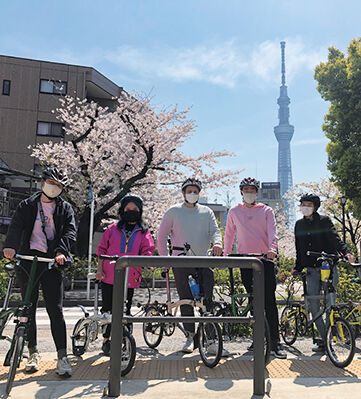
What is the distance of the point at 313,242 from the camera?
458 centimetres

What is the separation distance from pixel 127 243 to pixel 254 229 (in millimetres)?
1411

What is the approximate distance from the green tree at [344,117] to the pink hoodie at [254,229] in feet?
50.1

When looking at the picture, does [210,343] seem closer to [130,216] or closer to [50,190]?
[130,216]

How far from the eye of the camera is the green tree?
18172mm

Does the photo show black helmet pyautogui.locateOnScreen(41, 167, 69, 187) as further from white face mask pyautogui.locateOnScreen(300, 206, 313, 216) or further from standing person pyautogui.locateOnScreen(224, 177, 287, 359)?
white face mask pyautogui.locateOnScreen(300, 206, 313, 216)

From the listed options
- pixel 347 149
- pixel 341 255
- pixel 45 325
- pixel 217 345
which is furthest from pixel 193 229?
pixel 347 149

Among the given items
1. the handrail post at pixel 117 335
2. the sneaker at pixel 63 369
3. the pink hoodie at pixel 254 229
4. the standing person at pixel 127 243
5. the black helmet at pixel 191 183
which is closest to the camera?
the handrail post at pixel 117 335

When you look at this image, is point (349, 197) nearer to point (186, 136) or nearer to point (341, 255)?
point (186, 136)

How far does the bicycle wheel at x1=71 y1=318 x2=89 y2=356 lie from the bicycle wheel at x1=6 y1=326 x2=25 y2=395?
1.09m

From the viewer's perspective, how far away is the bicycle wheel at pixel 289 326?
476 cm

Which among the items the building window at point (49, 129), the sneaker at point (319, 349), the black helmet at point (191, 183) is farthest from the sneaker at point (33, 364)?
the building window at point (49, 129)

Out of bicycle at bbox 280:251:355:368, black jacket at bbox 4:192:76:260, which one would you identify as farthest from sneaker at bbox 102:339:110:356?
bicycle at bbox 280:251:355:368

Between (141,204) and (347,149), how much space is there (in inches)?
645

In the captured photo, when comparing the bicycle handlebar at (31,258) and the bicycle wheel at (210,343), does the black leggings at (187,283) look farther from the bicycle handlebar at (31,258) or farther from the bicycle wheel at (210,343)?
the bicycle handlebar at (31,258)
